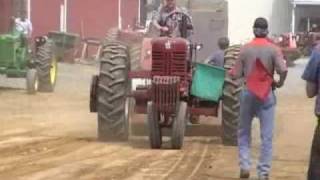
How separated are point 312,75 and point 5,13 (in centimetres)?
2508

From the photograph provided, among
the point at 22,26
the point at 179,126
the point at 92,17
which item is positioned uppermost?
the point at 92,17

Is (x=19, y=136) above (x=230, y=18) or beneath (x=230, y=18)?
beneath

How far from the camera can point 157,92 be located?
496 inches

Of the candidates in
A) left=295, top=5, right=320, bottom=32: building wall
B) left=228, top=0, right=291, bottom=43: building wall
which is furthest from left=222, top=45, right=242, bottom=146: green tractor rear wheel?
left=295, top=5, right=320, bottom=32: building wall

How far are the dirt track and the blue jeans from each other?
38 centimetres

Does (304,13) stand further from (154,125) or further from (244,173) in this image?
(244,173)

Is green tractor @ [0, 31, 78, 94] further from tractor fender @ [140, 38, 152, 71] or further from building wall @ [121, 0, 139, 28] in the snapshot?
building wall @ [121, 0, 139, 28]

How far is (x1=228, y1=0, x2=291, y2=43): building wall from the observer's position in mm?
33500

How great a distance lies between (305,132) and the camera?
1584 cm

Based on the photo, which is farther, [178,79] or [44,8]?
[44,8]

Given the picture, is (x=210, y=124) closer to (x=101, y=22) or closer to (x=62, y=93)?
(x=62, y=93)

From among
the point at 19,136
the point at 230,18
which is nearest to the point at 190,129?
the point at 19,136

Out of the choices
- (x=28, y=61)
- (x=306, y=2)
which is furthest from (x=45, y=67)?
(x=306, y=2)

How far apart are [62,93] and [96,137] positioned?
922 centimetres
